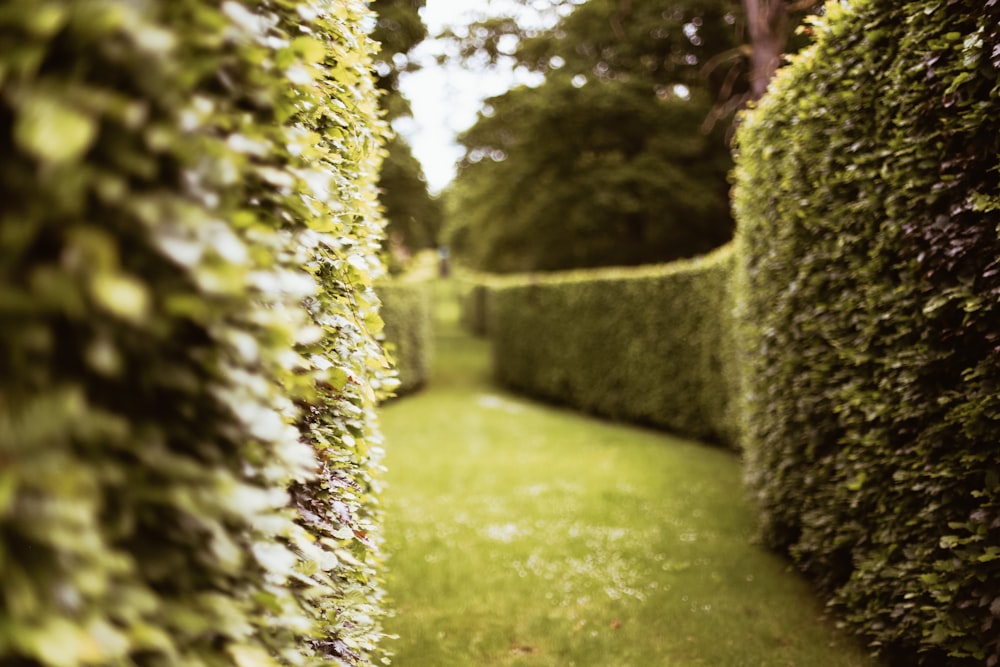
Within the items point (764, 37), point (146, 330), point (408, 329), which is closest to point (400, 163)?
point (408, 329)

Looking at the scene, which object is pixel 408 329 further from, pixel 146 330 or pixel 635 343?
pixel 146 330

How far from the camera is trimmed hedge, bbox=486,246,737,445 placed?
10.9 m

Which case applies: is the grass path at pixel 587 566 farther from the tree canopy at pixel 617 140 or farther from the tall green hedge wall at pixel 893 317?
the tree canopy at pixel 617 140

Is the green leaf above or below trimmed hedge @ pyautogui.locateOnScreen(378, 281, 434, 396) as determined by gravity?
above

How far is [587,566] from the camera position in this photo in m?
6.11

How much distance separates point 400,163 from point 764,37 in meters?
9.67

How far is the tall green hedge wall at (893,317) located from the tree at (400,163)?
8.29m

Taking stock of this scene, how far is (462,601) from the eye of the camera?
5324mm

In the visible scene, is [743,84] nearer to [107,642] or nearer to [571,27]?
[571,27]

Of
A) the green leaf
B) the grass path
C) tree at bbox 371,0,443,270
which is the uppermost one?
tree at bbox 371,0,443,270

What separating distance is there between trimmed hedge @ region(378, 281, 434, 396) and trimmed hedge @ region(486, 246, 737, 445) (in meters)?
2.50

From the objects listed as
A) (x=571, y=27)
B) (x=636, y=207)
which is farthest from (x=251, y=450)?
(x=571, y=27)

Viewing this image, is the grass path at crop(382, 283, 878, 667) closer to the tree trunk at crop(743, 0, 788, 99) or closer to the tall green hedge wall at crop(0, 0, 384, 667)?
the tall green hedge wall at crop(0, 0, 384, 667)

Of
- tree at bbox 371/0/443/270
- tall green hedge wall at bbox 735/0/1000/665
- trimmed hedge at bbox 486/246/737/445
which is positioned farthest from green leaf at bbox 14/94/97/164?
tree at bbox 371/0/443/270
